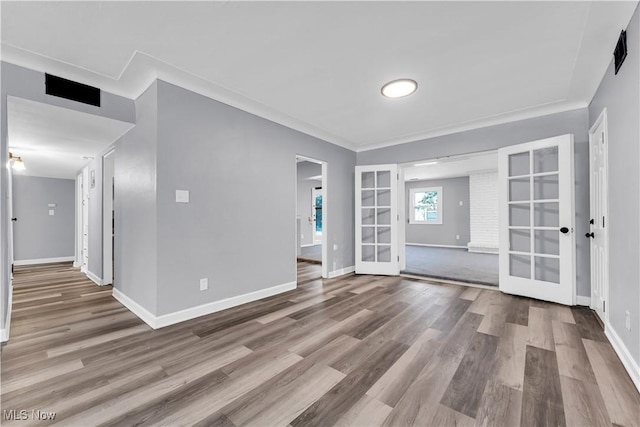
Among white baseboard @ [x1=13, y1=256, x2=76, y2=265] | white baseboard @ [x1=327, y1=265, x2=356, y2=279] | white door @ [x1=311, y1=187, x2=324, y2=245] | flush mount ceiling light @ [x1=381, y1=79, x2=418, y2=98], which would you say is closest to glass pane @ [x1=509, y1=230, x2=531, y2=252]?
flush mount ceiling light @ [x1=381, y1=79, x2=418, y2=98]

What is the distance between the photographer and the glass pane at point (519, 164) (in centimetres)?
357

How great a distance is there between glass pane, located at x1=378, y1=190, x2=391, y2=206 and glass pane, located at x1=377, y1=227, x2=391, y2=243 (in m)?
0.48

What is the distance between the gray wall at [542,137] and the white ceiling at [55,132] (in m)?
4.34

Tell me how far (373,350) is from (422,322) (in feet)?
2.74

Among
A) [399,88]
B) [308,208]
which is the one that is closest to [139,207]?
[399,88]

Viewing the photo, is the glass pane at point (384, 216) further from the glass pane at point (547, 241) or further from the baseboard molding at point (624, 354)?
the baseboard molding at point (624, 354)

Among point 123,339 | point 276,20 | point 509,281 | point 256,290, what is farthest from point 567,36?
point 123,339

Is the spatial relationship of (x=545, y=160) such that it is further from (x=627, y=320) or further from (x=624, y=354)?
(x=624, y=354)

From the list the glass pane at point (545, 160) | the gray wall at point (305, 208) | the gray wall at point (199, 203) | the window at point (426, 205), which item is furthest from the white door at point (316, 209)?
the glass pane at point (545, 160)

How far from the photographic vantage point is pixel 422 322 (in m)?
2.66

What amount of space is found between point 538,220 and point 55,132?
6.15 m

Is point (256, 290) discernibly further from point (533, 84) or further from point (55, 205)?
point (55, 205)

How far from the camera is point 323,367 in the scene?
186 centimetres

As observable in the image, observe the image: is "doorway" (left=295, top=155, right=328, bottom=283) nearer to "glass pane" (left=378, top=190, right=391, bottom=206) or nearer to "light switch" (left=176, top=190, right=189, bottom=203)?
"glass pane" (left=378, top=190, right=391, bottom=206)
